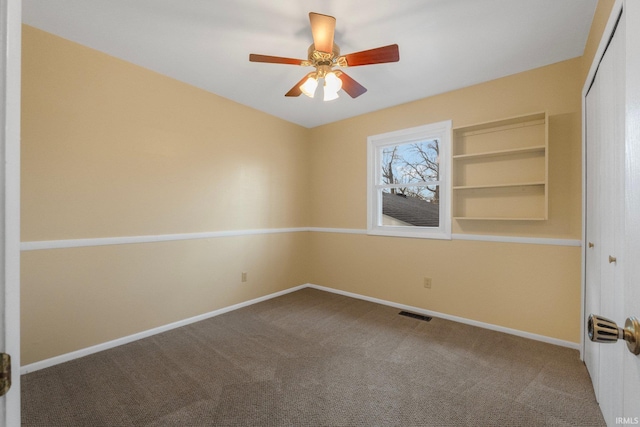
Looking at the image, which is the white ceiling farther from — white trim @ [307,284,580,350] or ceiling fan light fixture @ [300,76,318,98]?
white trim @ [307,284,580,350]

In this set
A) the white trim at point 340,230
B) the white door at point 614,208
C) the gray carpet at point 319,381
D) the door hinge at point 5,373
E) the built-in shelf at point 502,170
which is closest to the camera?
the door hinge at point 5,373

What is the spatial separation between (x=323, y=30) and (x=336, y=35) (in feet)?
1.33

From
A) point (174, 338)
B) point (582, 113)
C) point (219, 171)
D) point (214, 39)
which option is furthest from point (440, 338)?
point (214, 39)

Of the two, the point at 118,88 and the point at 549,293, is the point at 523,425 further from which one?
the point at 118,88

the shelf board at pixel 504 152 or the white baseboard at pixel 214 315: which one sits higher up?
the shelf board at pixel 504 152

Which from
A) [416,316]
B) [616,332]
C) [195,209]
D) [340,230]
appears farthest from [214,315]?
[616,332]

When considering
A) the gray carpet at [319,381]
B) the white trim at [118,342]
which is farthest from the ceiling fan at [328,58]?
the white trim at [118,342]

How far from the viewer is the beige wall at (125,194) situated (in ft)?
6.66

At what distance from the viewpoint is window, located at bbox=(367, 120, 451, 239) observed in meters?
3.06

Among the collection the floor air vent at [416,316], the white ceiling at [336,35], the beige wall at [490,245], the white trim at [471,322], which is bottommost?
the floor air vent at [416,316]

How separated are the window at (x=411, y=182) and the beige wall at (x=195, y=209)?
0.13m

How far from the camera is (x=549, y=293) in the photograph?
243 cm

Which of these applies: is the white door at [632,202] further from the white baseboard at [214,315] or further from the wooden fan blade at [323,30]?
the white baseboard at [214,315]

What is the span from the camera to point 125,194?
244cm
